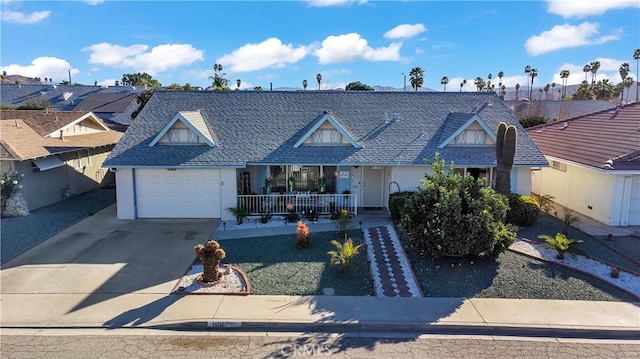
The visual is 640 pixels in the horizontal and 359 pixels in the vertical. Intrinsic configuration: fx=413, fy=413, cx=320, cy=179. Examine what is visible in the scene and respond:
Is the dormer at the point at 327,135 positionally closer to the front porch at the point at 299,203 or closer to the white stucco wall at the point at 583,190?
the front porch at the point at 299,203

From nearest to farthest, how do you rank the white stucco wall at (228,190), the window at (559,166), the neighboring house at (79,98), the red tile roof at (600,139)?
the red tile roof at (600,139), the white stucco wall at (228,190), the window at (559,166), the neighboring house at (79,98)

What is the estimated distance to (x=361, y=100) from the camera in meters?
22.3

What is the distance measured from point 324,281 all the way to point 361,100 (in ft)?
42.7

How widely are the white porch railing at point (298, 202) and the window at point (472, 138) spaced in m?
5.59

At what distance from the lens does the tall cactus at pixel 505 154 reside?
14.8 meters

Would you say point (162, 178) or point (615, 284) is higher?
point (162, 178)

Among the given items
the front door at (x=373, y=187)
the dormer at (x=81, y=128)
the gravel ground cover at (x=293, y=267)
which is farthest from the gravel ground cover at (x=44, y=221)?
the front door at (x=373, y=187)

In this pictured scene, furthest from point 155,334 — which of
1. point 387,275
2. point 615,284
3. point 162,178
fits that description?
point 615,284

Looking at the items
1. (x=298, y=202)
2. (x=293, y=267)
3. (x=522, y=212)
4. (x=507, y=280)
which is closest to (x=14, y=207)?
(x=298, y=202)

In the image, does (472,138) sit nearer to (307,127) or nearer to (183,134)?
(307,127)

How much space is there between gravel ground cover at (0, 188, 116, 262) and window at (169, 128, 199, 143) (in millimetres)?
5282

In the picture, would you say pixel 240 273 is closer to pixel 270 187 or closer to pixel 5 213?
pixel 270 187

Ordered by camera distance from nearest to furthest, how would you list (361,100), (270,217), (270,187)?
(270,217) < (270,187) < (361,100)

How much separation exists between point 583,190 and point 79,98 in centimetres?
5566
